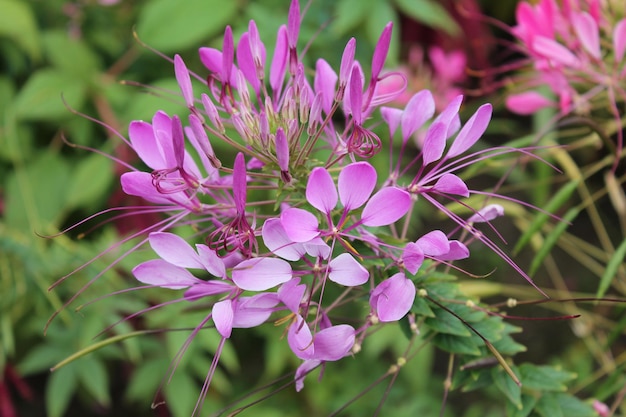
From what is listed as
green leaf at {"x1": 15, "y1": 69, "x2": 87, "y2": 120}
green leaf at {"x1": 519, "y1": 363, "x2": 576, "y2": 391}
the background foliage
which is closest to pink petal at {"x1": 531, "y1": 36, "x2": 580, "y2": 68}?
the background foliage

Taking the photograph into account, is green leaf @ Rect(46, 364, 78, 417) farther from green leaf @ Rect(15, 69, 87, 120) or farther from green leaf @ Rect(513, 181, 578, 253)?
green leaf @ Rect(513, 181, 578, 253)

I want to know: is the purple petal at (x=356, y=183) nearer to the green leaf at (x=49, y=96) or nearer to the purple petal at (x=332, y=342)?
the purple petal at (x=332, y=342)

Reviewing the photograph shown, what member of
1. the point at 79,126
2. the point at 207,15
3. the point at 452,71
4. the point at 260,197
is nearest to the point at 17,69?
the point at 79,126

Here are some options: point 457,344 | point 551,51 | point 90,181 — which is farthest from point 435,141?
point 90,181

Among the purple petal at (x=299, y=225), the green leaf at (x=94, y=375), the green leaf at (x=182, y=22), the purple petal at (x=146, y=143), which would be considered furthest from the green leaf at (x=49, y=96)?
the purple petal at (x=299, y=225)

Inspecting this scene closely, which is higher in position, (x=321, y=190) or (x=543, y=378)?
(x=321, y=190)

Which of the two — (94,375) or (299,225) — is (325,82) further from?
(94,375)
